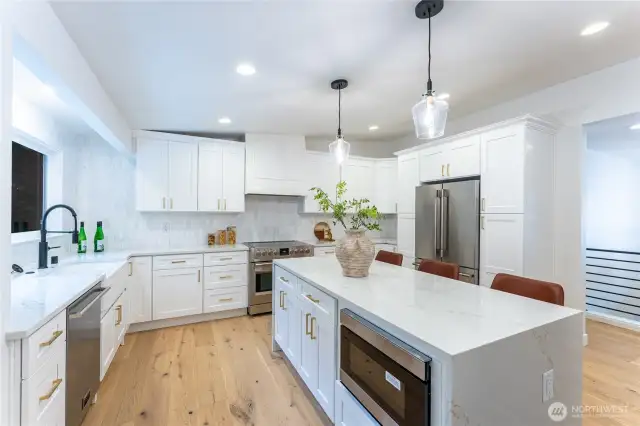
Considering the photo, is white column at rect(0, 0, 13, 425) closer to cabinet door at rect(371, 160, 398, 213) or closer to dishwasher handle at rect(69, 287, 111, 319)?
dishwasher handle at rect(69, 287, 111, 319)

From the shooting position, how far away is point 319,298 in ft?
6.35

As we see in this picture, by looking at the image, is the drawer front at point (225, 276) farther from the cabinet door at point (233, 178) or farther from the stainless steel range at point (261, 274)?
the cabinet door at point (233, 178)

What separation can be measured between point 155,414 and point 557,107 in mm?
4343

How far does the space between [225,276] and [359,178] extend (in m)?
2.53

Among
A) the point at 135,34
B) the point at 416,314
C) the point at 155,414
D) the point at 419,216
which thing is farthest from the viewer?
the point at 419,216

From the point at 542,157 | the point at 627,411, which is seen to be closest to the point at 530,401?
the point at 627,411

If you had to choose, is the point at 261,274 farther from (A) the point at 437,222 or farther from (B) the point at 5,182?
(B) the point at 5,182

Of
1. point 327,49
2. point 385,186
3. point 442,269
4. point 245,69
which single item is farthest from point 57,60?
point 385,186

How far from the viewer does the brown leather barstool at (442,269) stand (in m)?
2.32

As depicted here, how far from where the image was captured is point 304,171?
4.55 m

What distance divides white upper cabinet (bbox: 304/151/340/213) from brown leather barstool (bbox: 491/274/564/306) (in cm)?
299

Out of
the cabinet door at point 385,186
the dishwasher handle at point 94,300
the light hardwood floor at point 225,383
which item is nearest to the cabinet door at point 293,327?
the light hardwood floor at point 225,383

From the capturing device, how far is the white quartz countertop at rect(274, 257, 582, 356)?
113 centimetres

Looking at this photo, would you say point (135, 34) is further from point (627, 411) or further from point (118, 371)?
point (627, 411)
